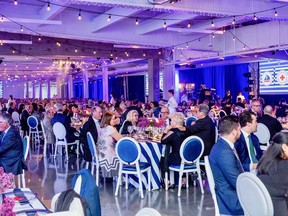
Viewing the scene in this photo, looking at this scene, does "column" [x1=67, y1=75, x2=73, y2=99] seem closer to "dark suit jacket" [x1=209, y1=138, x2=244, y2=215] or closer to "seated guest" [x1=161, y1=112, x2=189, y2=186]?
"seated guest" [x1=161, y1=112, x2=189, y2=186]

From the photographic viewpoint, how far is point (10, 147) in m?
4.91

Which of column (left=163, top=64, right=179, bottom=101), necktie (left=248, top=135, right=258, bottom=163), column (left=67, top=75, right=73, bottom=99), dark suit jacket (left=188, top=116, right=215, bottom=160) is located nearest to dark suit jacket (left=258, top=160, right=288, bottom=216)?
necktie (left=248, top=135, right=258, bottom=163)

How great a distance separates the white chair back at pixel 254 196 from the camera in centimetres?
272

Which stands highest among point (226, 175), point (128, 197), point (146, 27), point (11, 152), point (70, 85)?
point (146, 27)

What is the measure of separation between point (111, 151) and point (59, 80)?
35.0 m

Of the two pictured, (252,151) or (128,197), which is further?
(128,197)

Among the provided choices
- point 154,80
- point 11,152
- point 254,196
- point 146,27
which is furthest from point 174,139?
point 154,80

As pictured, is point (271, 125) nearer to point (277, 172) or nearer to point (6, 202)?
point (277, 172)

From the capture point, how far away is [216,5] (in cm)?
1057

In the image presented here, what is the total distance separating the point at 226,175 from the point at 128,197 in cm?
284

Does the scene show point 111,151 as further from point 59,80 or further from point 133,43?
point 59,80

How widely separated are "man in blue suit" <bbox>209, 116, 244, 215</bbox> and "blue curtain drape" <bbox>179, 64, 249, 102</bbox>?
60.6ft

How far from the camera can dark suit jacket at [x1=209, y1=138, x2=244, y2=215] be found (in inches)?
146

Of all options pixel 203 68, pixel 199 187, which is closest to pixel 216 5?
pixel 199 187
